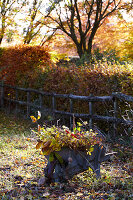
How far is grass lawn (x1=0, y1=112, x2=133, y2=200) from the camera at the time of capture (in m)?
3.65

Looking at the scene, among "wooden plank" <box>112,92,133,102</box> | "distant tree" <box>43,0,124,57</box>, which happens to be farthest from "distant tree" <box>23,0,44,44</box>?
"wooden plank" <box>112,92,133,102</box>

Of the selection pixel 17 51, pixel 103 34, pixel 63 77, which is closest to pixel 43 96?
pixel 63 77

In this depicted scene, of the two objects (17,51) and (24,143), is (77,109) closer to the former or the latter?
(24,143)

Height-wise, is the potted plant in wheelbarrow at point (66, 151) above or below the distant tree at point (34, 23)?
below

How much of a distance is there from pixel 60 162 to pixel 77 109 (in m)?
4.58

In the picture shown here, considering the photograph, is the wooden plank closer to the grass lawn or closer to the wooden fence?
the wooden fence

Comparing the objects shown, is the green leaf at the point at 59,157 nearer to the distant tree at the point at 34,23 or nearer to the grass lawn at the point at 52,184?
the grass lawn at the point at 52,184

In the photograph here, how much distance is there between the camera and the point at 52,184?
4.06 meters

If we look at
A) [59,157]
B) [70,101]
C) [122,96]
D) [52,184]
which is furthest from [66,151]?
[70,101]

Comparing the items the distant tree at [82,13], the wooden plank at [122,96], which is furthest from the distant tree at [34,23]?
the wooden plank at [122,96]

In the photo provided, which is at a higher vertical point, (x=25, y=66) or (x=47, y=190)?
(x=25, y=66)

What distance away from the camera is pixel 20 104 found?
1203cm

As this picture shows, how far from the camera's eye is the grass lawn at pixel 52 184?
3.65 meters

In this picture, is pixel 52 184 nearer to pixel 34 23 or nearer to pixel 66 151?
pixel 66 151
